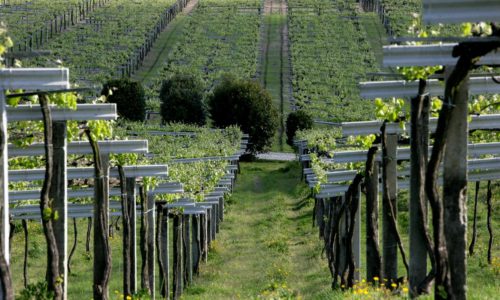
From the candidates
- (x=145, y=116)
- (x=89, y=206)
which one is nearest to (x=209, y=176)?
(x=89, y=206)

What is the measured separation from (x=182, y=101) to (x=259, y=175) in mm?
11995

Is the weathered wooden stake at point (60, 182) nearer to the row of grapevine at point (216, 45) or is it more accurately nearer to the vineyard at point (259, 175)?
the vineyard at point (259, 175)

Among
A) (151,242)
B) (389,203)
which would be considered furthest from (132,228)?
(389,203)

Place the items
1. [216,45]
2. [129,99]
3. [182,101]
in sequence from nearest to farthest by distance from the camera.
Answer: [129,99]
[182,101]
[216,45]

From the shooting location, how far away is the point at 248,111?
58.7 m

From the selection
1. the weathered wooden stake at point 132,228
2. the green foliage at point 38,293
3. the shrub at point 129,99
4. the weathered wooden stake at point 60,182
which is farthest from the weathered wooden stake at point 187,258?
the shrub at point 129,99

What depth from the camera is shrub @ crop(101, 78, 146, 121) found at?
59.7m

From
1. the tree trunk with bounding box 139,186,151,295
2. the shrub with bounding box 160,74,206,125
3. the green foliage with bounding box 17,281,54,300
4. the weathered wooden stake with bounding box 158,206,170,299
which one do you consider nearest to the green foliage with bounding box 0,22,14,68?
the green foliage with bounding box 17,281,54,300

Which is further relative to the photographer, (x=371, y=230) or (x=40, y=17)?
(x=40, y=17)

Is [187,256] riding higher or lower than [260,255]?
higher

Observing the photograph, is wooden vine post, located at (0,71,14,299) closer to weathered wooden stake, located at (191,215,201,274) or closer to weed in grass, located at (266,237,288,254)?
weathered wooden stake, located at (191,215,201,274)

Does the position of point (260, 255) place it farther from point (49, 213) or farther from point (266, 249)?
point (49, 213)

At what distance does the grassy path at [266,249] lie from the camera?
21156 mm

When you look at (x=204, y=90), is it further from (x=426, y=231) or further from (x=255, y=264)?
(x=426, y=231)
